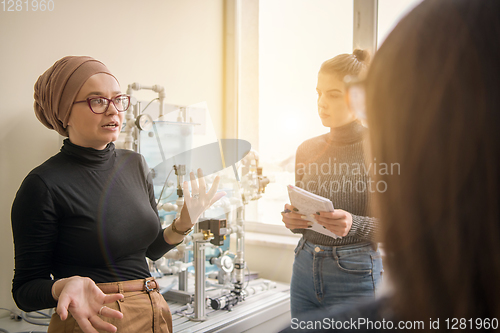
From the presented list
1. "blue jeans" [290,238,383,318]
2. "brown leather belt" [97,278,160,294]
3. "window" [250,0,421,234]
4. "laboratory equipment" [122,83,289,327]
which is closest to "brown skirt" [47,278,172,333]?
"brown leather belt" [97,278,160,294]

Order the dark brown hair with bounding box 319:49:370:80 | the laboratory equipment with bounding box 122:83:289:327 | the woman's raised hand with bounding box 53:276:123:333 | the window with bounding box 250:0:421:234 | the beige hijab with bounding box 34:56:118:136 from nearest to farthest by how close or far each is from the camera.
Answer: the woman's raised hand with bounding box 53:276:123:333
the beige hijab with bounding box 34:56:118:136
the dark brown hair with bounding box 319:49:370:80
the laboratory equipment with bounding box 122:83:289:327
the window with bounding box 250:0:421:234

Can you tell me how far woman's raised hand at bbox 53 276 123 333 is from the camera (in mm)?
875

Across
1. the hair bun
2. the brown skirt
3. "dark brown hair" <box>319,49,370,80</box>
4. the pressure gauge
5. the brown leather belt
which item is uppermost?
the hair bun

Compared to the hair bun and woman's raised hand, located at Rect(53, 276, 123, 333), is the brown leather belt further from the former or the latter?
the hair bun

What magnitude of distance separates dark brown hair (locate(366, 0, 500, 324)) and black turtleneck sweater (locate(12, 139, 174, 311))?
970 mm

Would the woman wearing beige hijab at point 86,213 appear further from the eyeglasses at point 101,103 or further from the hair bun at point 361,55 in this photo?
the hair bun at point 361,55

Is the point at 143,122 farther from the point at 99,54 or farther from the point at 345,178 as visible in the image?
the point at 345,178

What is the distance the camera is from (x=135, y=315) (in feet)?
3.71

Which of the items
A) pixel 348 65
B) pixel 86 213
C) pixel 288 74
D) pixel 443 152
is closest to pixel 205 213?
pixel 86 213

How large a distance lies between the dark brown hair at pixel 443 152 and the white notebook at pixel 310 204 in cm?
92

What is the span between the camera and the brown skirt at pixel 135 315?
3.51 feet

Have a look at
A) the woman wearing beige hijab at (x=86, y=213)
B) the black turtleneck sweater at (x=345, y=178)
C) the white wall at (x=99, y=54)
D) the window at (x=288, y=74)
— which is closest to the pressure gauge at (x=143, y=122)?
the white wall at (x=99, y=54)

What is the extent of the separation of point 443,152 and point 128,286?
106cm

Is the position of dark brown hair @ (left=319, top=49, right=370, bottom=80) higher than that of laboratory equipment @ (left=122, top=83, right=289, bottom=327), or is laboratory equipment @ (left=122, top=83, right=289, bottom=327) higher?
dark brown hair @ (left=319, top=49, right=370, bottom=80)
